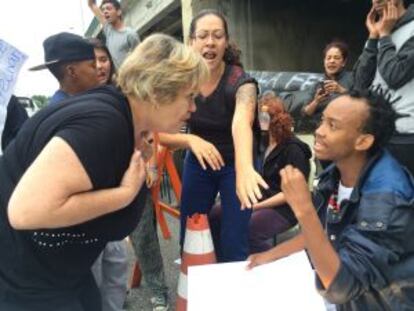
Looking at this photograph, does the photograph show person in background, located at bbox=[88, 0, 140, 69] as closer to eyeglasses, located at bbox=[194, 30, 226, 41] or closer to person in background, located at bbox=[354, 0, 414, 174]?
eyeglasses, located at bbox=[194, 30, 226, 41]

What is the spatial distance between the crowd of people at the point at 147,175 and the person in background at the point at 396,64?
21 millimetres

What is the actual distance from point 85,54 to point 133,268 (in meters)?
2.05

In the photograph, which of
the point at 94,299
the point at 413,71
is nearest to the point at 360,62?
the point at 413,71

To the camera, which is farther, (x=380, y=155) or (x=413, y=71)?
(x=413, y=71)

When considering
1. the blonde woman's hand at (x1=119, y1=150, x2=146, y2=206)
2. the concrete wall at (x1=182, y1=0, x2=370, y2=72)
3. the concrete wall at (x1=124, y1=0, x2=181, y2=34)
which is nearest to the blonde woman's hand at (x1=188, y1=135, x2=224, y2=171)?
the blonde woman's hand at (x1=119, y1=150, x2=146, y2=206)

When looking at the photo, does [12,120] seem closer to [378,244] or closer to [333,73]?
[378,244]

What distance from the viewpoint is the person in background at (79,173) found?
1402mm

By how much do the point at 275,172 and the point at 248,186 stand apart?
181cm

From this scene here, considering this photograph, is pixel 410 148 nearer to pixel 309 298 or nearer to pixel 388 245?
pixel 388 245

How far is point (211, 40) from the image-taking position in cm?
282

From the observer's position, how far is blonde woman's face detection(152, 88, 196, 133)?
1.67 m

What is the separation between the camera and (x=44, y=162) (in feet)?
4.51

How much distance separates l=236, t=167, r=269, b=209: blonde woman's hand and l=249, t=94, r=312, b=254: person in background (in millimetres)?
1409

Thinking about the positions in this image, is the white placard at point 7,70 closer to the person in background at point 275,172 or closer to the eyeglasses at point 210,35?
the eyeglasses at point 210,35
